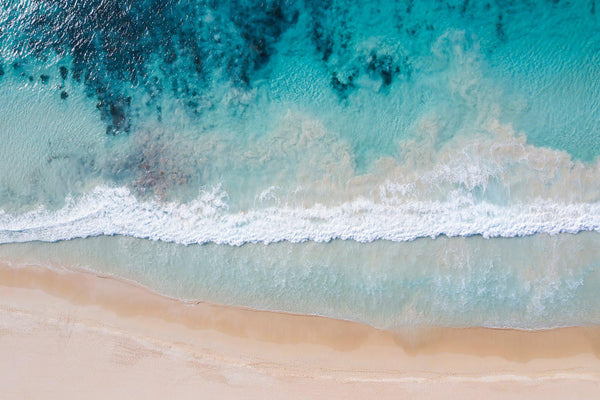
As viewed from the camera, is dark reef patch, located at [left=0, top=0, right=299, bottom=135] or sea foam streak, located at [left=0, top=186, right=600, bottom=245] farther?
dark reef patch, located at [left=0, top=0, right=299, bottom=135]

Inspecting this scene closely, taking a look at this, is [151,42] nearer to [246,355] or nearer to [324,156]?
[324,156]

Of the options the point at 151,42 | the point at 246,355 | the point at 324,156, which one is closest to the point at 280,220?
the point at 324,156

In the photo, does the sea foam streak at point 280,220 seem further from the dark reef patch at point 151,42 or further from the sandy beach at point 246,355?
the dark reef patch at point 151,42

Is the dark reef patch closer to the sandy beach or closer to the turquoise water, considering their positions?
the turquoise water

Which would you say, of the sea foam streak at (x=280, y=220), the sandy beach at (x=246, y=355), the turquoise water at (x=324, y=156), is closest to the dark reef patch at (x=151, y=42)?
the turquoise water at (x=324, y=156)

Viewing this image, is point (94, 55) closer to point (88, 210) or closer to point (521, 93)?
point (88, 210)

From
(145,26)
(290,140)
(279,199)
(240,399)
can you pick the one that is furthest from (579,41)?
(240,399)

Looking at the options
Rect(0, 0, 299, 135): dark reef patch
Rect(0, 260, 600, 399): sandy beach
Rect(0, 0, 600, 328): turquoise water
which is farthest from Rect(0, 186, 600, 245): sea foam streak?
Rect(0, 0, 299, 135): dark reef patch
